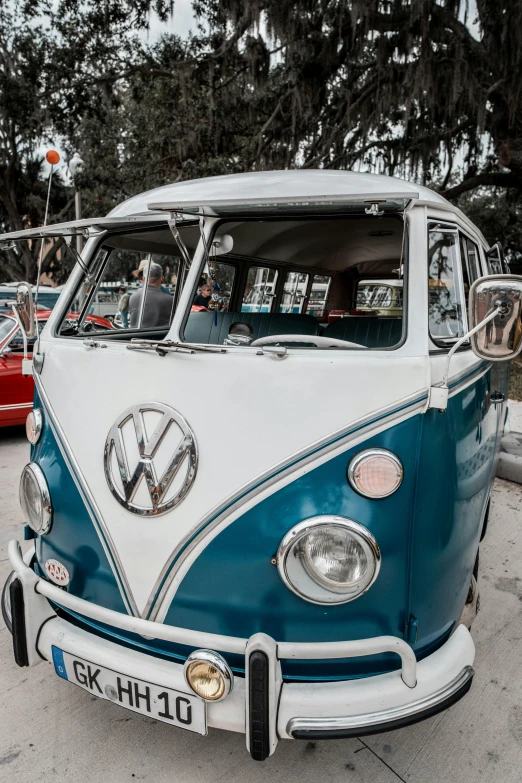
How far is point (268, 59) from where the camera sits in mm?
10477

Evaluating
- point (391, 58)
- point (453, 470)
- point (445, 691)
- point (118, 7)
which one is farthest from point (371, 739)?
point (118, 7)

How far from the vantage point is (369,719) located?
5.78 ft

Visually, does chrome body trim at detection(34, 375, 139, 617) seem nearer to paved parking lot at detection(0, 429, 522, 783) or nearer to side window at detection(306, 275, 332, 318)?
paved parking lot at detection(0, 429, 522, 783)

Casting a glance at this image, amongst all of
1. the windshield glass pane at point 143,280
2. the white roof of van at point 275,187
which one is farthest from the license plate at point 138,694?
the white roof of van at point 275,187

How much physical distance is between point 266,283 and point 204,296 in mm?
1598

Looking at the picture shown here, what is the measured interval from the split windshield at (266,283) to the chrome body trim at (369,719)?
1.24m

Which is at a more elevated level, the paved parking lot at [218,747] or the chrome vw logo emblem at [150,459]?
the chrome vw logo emblem at [150,459]

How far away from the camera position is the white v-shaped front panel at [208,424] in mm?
1921

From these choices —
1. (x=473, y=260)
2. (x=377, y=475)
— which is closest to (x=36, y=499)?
(x=377, y=475)

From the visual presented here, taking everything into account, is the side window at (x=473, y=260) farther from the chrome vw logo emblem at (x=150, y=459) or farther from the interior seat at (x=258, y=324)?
the chrome vw logo emblem at (x=150, y=459)

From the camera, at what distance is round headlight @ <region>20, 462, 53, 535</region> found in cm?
222

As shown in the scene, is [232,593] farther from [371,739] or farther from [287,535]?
[371,739]

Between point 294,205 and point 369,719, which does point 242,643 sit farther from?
point 294,205

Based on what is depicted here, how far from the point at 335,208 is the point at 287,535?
1.28 metres
